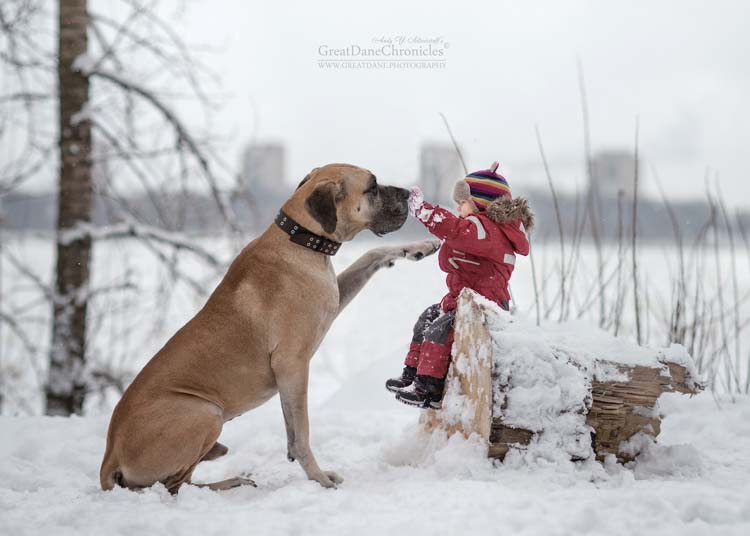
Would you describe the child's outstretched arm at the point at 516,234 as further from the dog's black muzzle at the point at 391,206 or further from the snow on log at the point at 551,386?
the dog's black muzzle at the point at 391,206

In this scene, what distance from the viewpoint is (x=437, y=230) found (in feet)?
11.2

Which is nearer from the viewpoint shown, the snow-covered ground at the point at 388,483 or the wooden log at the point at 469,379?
the snow-covered ground at the point at 388,483

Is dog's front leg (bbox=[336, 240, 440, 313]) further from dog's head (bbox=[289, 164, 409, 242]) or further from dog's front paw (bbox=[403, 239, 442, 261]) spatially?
dog's head (bbox=[289, 164, 409, 242])

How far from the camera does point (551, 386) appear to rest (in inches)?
129

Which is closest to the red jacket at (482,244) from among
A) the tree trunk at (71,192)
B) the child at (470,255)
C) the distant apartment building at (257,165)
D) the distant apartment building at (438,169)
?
the child at (470,255)

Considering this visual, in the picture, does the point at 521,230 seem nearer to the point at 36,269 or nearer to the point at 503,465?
the point at 503,465

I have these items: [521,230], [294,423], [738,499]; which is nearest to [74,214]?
[294,423]

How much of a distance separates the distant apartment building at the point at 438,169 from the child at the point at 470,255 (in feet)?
3.80

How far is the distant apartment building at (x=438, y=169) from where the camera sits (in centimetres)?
499

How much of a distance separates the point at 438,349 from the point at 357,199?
0.92 m

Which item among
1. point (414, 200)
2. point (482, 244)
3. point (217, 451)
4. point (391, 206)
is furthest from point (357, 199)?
point (217, 451)

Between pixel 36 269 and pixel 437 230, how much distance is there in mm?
5693

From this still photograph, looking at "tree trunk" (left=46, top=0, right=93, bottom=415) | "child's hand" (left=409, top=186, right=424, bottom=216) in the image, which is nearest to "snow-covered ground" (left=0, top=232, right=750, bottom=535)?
"child's hand" (left=409, top=186, right=424, bottom=216)

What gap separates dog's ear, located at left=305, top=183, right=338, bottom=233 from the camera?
3.45 m
